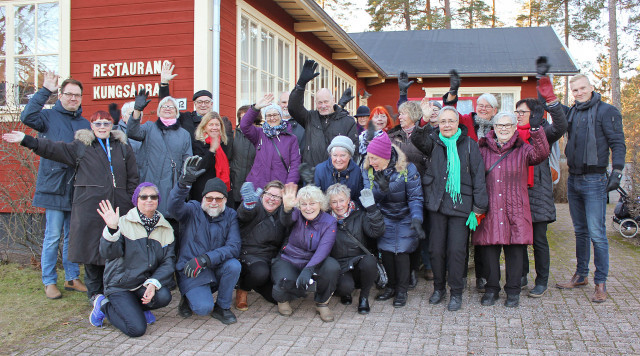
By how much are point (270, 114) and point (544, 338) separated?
310 cm

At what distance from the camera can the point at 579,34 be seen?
30281mm

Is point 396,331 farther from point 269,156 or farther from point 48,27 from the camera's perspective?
point 48,27

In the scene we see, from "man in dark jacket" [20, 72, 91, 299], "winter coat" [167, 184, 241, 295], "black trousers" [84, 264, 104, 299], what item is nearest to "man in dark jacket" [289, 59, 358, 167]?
"winter coat" [167, 184, 241, 295]

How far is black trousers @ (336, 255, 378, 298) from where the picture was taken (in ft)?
14.4

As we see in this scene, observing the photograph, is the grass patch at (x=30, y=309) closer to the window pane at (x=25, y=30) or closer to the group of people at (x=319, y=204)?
the group of people at (x=319, y=204)

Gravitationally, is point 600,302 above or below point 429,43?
below

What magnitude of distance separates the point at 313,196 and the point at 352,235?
549 mm

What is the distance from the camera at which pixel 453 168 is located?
14.4ft

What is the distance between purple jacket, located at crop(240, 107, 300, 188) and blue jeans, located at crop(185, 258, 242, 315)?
964 mm

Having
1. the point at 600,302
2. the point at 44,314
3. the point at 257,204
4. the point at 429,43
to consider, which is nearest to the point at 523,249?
the point at 600,302

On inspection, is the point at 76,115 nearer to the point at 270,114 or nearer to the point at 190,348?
the point at 270,114

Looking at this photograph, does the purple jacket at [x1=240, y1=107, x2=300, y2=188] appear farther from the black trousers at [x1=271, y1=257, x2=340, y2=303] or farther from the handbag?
the black trousers at [x1=271, y1=257, x2=340, y2=303]

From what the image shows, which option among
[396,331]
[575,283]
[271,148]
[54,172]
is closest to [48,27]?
[54,172]

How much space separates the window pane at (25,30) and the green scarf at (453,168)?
19.9ft
